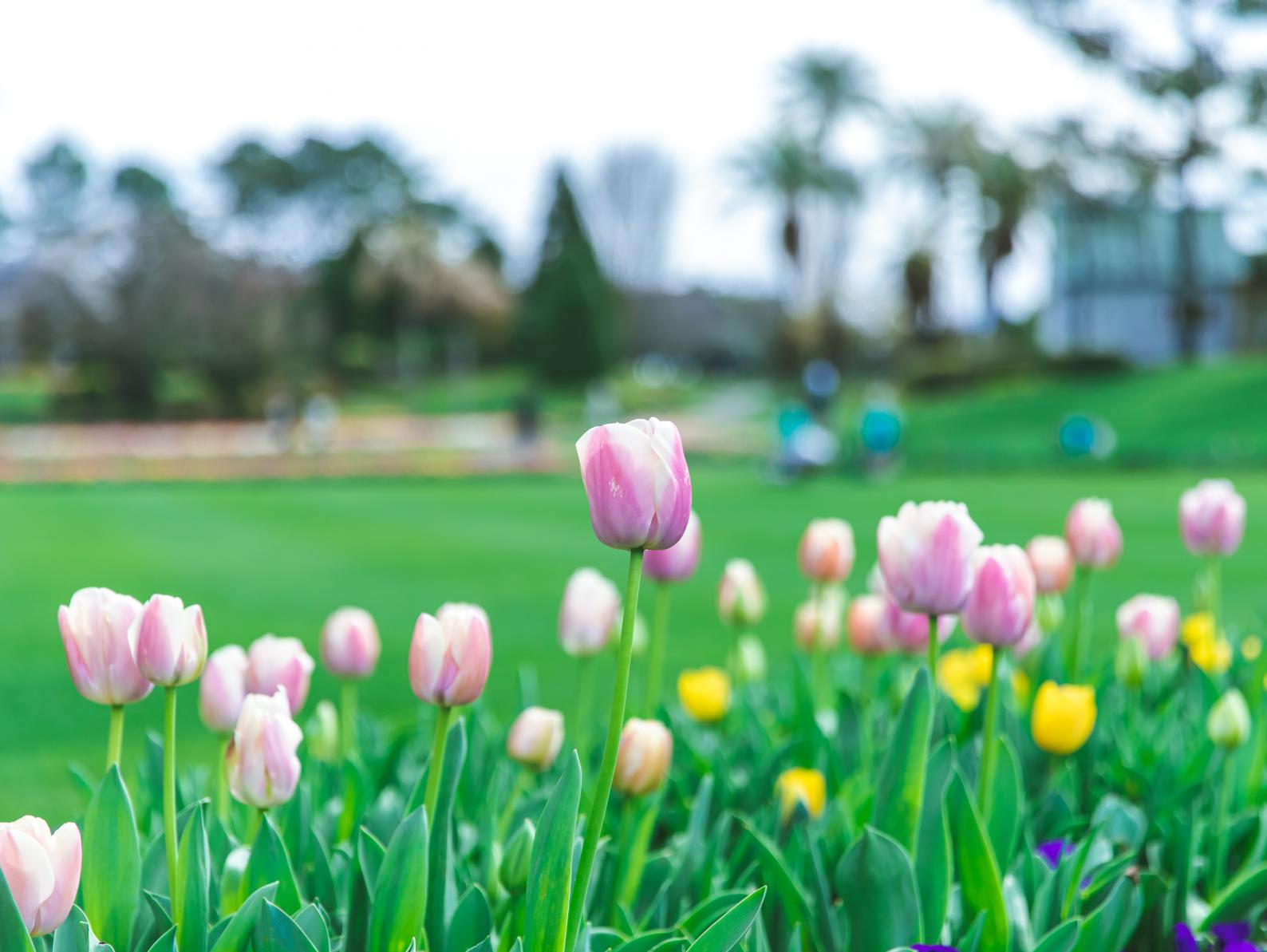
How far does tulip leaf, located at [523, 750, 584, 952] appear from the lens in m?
1.23

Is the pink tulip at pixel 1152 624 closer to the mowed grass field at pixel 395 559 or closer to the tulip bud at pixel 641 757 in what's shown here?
the tulip bud at pixel 641 757

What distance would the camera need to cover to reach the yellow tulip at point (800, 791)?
201 centimetres

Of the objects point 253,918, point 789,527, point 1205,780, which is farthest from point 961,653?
point 789,527

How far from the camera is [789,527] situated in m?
10.8

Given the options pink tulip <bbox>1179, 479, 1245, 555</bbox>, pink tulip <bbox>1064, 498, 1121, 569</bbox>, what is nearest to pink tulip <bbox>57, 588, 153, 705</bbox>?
pink tulip <bbox>1064, 498, 1121, 569</bbox>

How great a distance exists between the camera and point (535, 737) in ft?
6.25

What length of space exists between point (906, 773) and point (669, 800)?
83 centimetres

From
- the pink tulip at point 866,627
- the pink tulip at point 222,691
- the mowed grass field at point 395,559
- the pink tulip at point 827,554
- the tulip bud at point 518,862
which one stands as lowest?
the mowed grass field at point 395,559

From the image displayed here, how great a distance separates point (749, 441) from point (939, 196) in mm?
19619

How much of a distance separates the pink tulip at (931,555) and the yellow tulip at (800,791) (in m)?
0.47

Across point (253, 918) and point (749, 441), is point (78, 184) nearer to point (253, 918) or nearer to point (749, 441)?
point (749, 441)

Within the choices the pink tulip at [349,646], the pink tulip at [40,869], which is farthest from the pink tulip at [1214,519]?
the pink tulip at [40,869]

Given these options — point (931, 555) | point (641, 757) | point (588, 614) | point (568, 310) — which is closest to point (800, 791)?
point (641, 757)

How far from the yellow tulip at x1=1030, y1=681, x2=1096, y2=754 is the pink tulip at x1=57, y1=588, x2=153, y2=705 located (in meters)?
1.27
